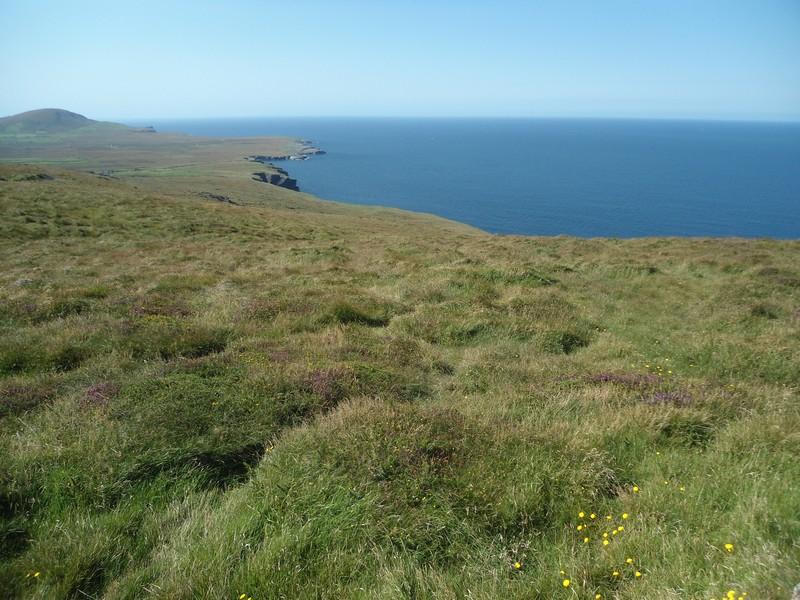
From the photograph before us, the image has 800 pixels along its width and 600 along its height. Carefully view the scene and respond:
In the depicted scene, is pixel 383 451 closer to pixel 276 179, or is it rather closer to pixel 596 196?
pixel 596 196

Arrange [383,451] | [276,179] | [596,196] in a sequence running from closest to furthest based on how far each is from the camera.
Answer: [383,451] → [596,196] → [276,179]

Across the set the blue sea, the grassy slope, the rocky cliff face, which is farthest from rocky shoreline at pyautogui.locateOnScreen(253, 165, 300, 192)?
the grassy slope

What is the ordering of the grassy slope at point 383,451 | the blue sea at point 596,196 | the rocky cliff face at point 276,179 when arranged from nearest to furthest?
the grassy slope at point 383,451
the blue sea at point 596,196
the rocky cliff face at point 276,179

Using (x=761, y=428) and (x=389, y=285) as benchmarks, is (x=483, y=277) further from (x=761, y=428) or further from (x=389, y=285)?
(x=761, y=428)

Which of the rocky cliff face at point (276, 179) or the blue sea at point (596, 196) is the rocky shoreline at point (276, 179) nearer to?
the rocky cliff face at point (276, 179)

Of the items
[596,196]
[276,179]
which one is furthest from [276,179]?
[596,196]

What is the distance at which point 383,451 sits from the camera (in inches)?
190

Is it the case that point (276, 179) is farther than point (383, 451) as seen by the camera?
Yes

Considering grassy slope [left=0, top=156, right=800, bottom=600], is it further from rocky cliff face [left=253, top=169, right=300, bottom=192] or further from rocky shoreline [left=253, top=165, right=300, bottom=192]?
rocky cliff face [left=253, top=169, right=300, bottom=192]

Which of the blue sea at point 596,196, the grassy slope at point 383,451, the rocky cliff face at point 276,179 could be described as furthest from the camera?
the rocky cliff face at point 276,179

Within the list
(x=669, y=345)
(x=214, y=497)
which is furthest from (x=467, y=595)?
(x=669, y=345)

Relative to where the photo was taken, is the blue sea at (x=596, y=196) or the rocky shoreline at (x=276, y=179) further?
the rocky shoreline at (x=276, y=179)

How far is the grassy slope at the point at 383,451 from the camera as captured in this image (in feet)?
11.5

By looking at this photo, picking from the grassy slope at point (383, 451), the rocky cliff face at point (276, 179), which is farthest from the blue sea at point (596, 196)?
the grassy slope at point (383, 451)
